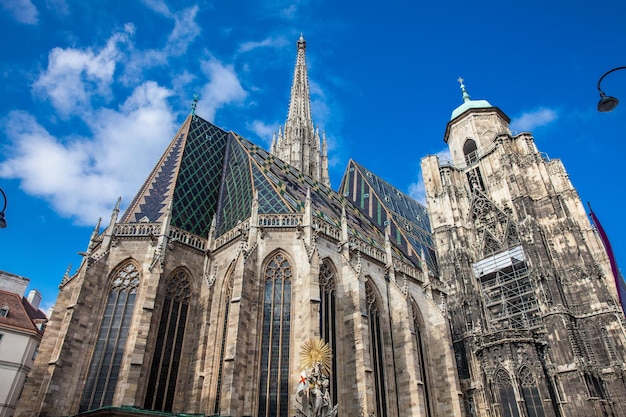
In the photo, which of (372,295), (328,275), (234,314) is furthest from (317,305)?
(372,295)

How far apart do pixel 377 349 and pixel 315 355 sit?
510 centimetres

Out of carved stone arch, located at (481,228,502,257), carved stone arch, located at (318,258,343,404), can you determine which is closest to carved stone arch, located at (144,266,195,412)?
carved stone arch, located at (318,258,343,404)

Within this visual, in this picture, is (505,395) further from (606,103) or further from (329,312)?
(606,103)

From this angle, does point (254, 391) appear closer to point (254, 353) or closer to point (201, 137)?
point (254, 353)

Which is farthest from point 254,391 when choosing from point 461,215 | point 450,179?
point 450,179

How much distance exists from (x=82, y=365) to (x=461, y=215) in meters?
19.9

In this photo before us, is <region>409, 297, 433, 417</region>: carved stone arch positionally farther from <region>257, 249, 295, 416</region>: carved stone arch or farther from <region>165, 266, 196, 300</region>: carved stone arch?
<region>165, 266, 196, 300</region>: carved stone arch

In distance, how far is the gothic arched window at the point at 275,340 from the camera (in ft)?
46.8

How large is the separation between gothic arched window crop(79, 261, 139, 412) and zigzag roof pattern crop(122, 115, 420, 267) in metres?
2.75

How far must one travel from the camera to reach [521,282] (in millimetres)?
21266

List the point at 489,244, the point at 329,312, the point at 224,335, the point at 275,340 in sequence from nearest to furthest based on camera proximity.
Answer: the point at 275,340 → the point at 224,335 → the point at 329,312 → the point at 489,244

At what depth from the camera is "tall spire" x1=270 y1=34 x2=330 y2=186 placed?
38.4m

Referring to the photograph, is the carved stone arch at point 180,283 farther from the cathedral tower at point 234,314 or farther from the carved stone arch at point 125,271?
the carved stone arch at point 125,271

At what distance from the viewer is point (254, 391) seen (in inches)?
558
